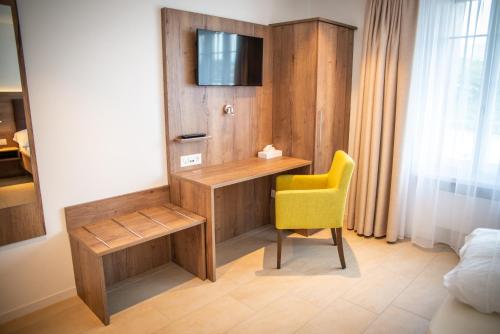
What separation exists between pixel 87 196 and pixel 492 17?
3.01 m

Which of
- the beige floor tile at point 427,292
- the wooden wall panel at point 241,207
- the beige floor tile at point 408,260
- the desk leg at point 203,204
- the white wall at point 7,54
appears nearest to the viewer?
the white wall at point 7,54

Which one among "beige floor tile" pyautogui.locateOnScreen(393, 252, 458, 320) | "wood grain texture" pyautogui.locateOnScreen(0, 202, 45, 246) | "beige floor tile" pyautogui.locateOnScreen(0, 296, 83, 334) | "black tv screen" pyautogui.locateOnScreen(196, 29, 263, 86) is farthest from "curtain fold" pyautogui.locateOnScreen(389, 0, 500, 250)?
"wood grain texture" pyautogui.locateOnScreen(0, 202, 45, 246)

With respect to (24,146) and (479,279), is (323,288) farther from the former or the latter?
(24,146)

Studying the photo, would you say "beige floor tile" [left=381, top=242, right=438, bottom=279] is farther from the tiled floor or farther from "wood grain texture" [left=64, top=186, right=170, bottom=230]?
"wood grain texture" [left=64, top=186, right=170, bottom=230]

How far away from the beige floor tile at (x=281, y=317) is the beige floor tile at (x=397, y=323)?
0.35 meters

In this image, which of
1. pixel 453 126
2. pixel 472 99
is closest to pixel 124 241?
pixel 453 126

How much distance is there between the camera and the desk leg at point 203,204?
97.5 inches

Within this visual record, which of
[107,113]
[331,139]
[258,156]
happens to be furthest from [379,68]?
[107,113]

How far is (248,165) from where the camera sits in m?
3.04

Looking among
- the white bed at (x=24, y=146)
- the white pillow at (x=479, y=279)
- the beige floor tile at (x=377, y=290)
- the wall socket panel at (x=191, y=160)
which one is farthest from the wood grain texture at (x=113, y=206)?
the white pillow at (x=479, y=279)

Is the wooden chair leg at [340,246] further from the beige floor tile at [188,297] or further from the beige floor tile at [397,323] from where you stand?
the beige floor tile at [188,297]

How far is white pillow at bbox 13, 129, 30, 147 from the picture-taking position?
2.03m

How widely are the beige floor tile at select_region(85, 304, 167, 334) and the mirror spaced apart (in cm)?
70

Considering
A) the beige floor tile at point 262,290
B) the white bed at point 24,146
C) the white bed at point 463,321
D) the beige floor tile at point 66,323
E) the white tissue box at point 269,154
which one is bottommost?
the beige floor tile at point 66,323
